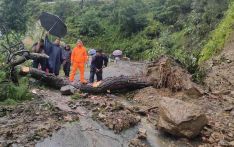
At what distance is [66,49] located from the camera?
14445 mm

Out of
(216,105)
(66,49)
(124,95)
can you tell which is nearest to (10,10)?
(66,49)

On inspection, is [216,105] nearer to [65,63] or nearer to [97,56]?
[97,56]

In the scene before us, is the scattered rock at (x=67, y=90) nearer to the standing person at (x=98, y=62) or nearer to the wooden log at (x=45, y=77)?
the wooden log at (x=45, y=77)

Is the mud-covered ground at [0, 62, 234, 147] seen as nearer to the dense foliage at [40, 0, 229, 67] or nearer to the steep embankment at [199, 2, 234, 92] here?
the steep embankment at [199, 2, 234, 92]

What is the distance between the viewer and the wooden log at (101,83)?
11.4 meters

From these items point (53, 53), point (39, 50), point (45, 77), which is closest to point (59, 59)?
point (53, 53)

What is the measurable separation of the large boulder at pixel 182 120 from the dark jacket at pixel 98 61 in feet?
16.8

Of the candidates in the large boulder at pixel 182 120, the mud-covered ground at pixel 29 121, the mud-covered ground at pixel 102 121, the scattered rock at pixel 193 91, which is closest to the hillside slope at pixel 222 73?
the scattered rock at pixel 193 91

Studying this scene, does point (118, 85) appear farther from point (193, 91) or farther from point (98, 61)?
point (193, 91)

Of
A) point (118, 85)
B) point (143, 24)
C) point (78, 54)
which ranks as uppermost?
point (78, 54)

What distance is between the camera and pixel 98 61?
13109 mm

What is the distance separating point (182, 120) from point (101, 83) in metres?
3.95

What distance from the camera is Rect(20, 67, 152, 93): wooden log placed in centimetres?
1135

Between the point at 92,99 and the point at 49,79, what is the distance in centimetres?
202
